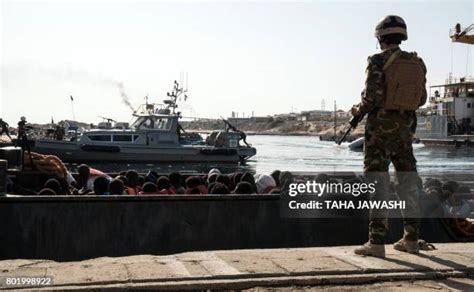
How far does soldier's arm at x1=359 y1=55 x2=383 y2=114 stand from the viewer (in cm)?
559

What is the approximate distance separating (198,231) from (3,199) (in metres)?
2.39

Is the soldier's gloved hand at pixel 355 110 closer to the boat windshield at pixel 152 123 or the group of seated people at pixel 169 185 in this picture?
the group of seated people at pixel 169 185

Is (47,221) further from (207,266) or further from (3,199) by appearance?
(207,266)

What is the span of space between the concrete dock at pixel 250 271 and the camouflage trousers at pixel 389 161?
0.30 metres

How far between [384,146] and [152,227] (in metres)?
3.53

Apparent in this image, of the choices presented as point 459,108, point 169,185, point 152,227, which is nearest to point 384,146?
point 152,227

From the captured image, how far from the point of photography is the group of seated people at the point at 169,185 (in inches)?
340

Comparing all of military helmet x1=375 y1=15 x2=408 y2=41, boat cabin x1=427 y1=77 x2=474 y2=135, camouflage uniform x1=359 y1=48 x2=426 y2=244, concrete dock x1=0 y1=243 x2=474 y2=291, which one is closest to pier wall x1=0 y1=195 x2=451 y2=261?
concrete dock x1=0 y1=243 x2=474 y2=291

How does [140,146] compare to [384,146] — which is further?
[140,146]

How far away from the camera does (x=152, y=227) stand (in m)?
8.12

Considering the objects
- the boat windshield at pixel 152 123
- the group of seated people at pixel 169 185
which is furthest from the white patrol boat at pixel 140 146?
the group of seated people at pixel 169 185

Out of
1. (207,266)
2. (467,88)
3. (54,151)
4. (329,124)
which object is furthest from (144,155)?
(329,124)

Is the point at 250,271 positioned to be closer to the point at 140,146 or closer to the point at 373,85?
the point at 373,85

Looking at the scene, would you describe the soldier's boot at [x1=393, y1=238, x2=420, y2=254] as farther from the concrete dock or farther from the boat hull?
the boat hull
